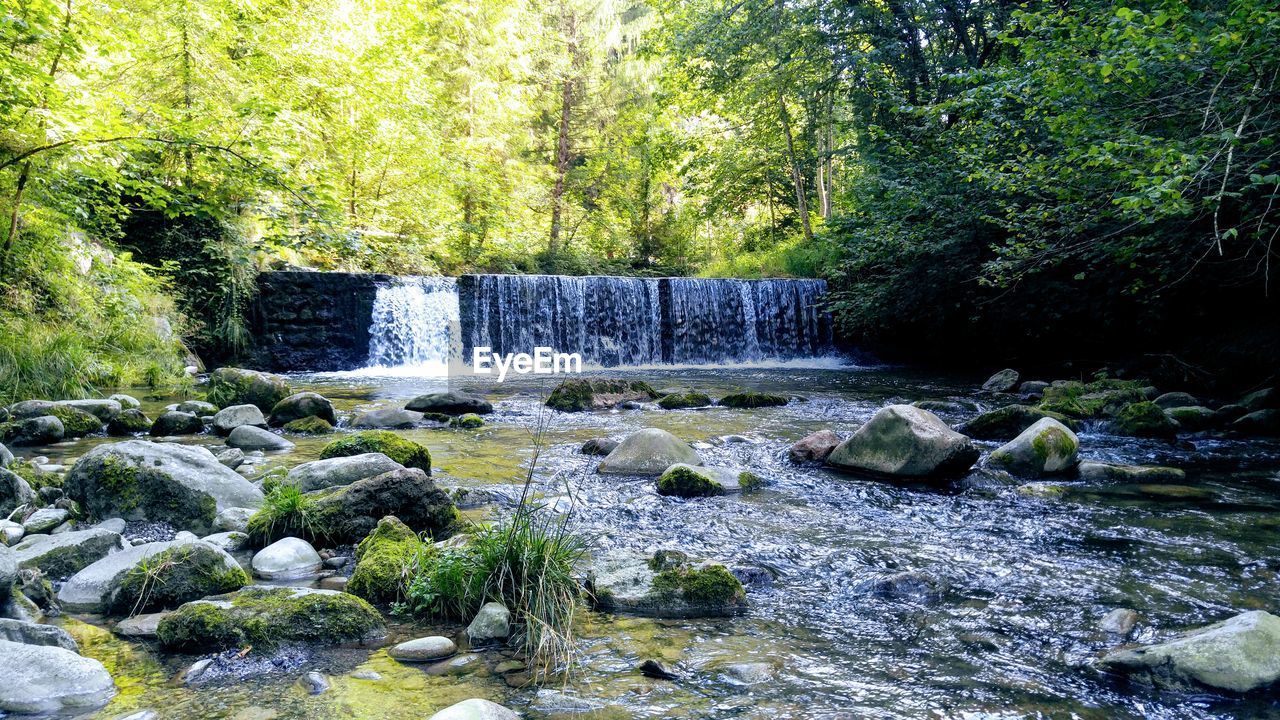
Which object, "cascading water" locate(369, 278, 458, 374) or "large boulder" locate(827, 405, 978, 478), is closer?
"large boulder" locate(827, 405, 978, 478)

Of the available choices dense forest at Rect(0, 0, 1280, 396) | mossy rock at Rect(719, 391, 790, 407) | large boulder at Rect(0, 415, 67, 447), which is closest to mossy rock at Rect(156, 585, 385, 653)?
dense forest at Rect(0, 0, 1280, 396)

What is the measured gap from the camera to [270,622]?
282cm

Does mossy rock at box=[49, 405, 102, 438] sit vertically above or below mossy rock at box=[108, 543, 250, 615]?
above

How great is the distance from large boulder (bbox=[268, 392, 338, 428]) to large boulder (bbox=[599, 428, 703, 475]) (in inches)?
161

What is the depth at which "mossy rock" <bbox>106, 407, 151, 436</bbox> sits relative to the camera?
7668mm

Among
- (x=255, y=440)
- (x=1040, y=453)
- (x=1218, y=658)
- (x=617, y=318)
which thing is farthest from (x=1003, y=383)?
(x=255, y=440)

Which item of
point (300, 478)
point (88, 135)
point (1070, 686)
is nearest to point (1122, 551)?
point (1070, 686)

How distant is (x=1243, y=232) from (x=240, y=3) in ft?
48.1

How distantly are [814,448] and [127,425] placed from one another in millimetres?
7005

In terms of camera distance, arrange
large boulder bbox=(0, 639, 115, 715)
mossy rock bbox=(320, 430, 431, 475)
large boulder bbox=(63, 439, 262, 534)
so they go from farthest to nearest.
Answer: mossy rock bbox=(320, 430, 431, 475) → large boulder bbox=(63, 439, 262, 534) → large boulder bbox=(0, 639, 115, 715)

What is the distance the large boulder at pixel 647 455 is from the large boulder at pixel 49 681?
4.05 m

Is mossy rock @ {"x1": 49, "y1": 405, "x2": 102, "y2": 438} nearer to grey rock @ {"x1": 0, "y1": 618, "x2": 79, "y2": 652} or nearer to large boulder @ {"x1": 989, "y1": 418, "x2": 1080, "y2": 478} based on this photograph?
grey rock @ {"x1": 0, "y1": 618, "x2": 79, "y2": 652}

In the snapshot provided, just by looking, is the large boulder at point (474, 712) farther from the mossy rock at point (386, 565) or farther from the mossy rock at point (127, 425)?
the mossy rock at point (127, 425)

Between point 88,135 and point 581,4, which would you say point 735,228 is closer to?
point 581,4
